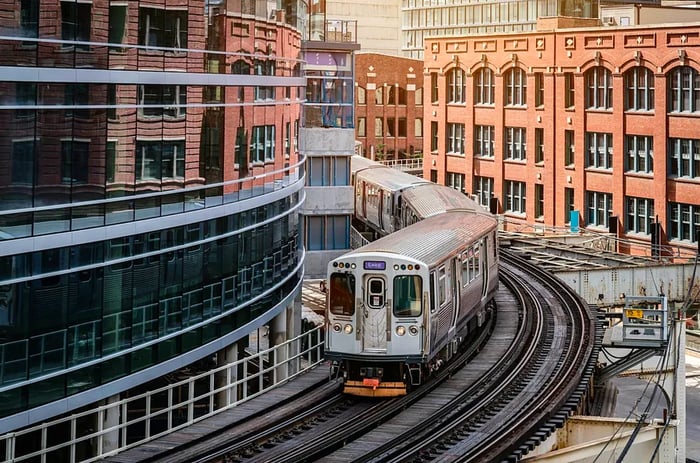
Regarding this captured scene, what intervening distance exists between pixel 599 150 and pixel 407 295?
36.8 meters

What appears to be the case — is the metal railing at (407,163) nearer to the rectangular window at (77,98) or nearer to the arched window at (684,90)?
the arched window at (684,90)

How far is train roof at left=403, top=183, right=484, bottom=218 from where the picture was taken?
1416 inches

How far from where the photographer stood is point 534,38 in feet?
208

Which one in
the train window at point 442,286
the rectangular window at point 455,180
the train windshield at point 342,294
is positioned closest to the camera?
the train windshield at point 342,294

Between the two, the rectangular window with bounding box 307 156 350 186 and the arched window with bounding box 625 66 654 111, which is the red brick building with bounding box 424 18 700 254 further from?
the rectangular window with bounding box 307 156 350 186

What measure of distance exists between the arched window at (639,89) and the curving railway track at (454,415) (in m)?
26.3

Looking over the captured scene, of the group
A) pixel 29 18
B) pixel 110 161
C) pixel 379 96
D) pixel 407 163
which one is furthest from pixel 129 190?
pixel 379 96

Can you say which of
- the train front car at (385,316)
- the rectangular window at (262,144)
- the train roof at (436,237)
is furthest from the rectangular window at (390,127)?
the train front car at (385,316)

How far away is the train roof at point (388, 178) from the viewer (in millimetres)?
45469

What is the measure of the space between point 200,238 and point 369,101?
2692 inches

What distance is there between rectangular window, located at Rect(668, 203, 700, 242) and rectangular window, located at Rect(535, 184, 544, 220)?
1040 cm

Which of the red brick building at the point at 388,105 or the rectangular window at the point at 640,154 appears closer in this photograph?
the rectangular window at the point at 640,154

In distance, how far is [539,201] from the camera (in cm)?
6412

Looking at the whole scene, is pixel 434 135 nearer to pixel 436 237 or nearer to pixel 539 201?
pixel 539 201
